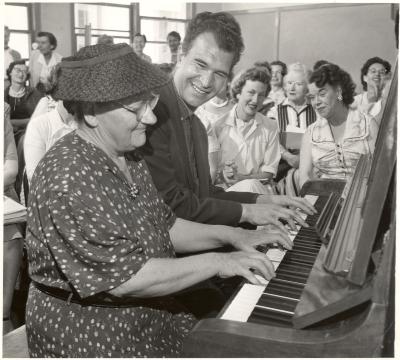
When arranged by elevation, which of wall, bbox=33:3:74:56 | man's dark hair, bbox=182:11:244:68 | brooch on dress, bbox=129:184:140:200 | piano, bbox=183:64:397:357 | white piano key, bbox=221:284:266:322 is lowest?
white piano key, bbox=221:284:266:322

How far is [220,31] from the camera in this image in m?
2.26

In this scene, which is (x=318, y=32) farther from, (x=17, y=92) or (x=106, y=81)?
(x=106, y=81)

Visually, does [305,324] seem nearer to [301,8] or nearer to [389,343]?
[389,343]

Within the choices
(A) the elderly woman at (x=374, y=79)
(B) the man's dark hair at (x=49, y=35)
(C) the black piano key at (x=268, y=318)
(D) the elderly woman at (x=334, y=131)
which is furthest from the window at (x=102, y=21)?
(C) the black piano key at (x=268, y=318)

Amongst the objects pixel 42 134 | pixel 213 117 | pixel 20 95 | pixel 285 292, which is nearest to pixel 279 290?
pixel 285 292

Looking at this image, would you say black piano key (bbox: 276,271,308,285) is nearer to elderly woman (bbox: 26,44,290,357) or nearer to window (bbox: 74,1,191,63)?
elderly woman (bbox: 26,44,290,357)

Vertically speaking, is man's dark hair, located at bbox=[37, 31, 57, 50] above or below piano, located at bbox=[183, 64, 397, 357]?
above

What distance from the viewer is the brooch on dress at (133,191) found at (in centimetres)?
156

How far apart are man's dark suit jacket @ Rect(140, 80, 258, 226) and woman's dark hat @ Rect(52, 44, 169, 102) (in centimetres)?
68

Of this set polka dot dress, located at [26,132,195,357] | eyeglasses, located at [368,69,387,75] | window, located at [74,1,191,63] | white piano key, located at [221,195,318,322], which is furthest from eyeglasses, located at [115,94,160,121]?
window, located at [74,1,191,63]

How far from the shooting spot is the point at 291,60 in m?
10.7

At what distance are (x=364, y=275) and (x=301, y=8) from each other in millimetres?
10118

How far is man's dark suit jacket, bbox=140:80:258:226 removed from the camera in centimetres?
209

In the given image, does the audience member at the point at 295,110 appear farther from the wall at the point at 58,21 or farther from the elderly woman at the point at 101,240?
the wall at the point at 58,21
